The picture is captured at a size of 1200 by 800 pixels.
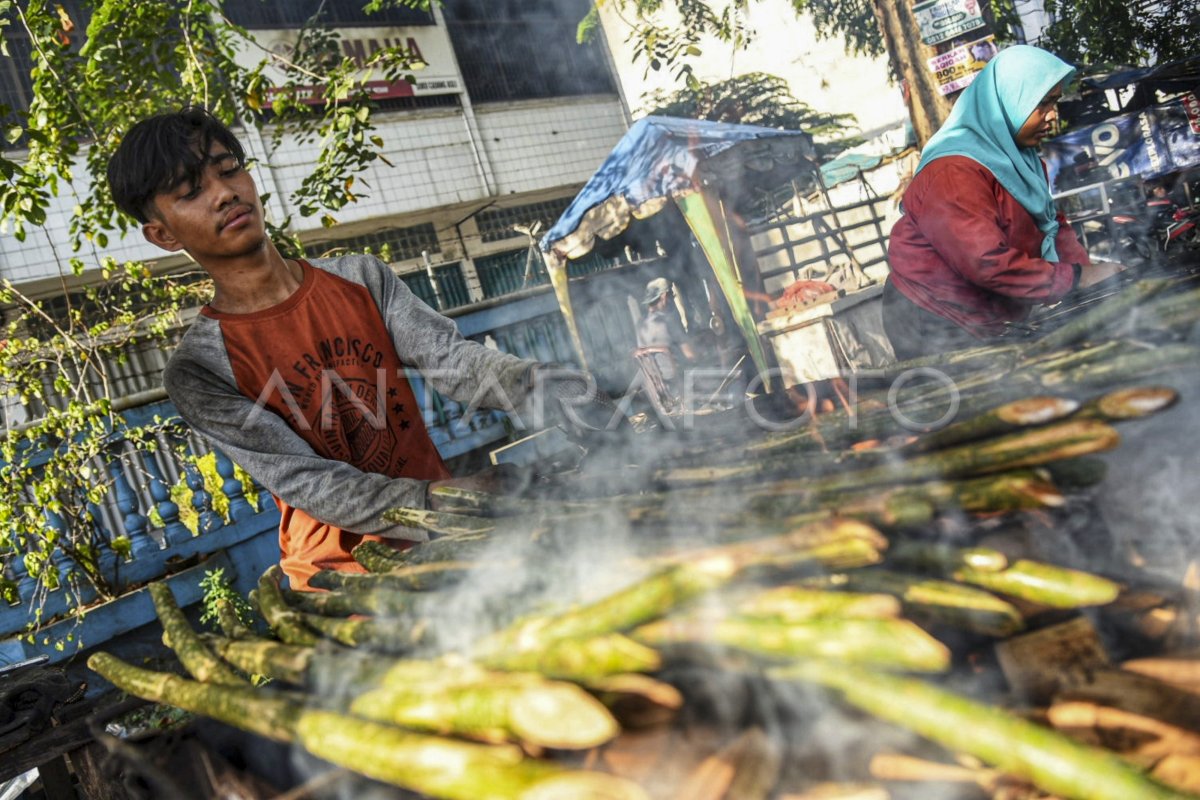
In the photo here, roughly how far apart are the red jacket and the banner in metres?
9.80

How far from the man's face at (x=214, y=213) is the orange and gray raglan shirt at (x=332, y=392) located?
219 mm

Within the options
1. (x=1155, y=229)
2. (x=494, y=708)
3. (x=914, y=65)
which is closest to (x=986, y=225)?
(x=494, y=708)

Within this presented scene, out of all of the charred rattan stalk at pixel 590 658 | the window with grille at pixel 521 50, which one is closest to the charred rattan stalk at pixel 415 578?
the charred rattan stalk at pixel 590 658

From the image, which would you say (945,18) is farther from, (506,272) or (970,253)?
(506,272)

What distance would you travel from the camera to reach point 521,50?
18828mm

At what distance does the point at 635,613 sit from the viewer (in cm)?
112

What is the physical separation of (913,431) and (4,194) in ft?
16.5

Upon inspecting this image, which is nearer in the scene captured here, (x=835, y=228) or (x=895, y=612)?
(x=895, y=612)

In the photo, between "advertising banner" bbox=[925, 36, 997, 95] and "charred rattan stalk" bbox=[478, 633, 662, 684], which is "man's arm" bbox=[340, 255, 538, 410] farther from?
"advertising banner" bbox=[925, 36, 997, 95]

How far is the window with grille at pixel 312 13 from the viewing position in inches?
576

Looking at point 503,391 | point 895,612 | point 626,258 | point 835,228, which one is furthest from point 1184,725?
point 626,258

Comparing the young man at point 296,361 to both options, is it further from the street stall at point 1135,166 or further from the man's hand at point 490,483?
the street stall at point 1135,166

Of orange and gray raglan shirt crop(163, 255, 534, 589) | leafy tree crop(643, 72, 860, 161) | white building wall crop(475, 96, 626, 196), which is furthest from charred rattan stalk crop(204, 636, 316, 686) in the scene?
leafy tree crop(643, 72, 860, 161)

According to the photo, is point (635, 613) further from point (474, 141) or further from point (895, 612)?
point (474, 141)
